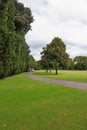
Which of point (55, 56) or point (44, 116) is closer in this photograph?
point (44, 116)

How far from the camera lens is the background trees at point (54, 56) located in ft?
221

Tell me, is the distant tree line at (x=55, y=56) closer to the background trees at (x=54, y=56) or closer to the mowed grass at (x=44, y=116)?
the background trees at (x=54, y=56)

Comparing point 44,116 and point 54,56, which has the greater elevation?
point 54,56

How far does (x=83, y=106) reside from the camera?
11.9 metres

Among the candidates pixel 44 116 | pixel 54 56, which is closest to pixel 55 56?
pixel 54 56

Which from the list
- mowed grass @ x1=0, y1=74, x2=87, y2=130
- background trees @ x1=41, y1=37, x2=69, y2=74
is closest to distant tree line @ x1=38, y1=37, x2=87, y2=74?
background trees @ x1=41, y1=37, x2=69, y2=74

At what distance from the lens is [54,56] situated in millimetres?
68375

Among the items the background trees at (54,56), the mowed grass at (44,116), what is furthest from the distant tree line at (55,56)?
the mowed grass at (44,116)

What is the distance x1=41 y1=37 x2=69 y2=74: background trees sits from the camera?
221 feet

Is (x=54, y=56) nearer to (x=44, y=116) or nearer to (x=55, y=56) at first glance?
(x=55, y=56)

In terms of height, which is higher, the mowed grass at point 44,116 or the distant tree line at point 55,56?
the distant tree line at point 55,56

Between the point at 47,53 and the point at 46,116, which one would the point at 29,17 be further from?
the point at 46,116

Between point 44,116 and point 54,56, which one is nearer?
point 44,116

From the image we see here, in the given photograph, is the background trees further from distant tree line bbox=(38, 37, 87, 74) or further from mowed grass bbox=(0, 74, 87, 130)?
mowed grass bbox=(0, 74, 87, 130)
